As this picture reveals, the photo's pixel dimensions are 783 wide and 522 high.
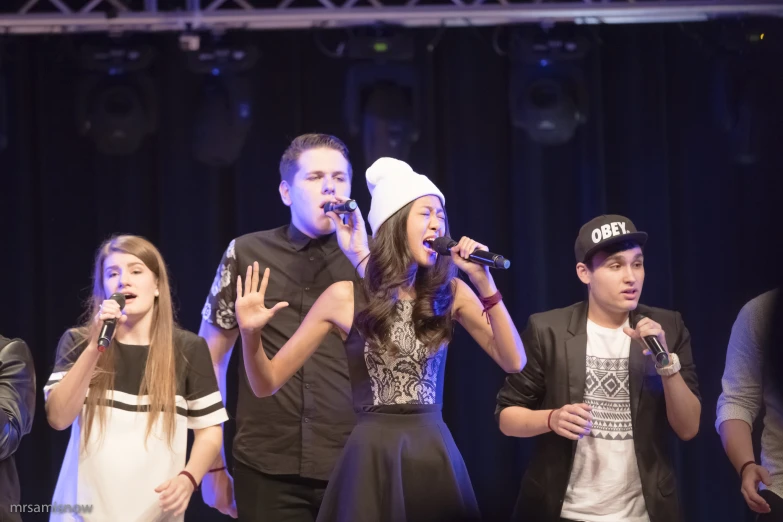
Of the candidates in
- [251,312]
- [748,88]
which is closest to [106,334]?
[251,312]

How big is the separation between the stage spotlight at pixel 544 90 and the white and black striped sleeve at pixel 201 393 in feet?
7.09

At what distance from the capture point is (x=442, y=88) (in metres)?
4.65

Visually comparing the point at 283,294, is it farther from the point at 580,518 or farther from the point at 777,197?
the point at 777,197

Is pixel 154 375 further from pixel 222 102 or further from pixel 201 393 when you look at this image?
pixel 222 102

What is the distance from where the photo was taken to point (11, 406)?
2.78 metres

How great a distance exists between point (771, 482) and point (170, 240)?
3.02 metres

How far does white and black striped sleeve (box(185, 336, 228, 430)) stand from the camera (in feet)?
9.94

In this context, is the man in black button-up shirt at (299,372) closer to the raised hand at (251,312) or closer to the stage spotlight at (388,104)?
the raised hand at (251,312)

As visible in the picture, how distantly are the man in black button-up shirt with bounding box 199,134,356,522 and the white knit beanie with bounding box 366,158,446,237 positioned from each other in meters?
0.54

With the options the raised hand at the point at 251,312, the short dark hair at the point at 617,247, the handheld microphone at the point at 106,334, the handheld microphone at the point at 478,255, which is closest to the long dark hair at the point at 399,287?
the handheld microphone at the point at 478,255

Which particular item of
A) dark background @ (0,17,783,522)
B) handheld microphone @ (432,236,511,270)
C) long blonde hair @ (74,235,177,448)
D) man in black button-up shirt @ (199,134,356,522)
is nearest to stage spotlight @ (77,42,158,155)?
dark background @ (0,17,783,522)

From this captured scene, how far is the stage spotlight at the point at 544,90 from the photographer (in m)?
4.38

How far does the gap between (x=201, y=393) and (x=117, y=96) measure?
6.63ft

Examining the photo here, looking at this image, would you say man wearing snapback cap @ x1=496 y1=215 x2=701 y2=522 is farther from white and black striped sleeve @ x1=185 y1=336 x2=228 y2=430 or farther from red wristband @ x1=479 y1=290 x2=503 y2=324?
white and black striped sleeve @ x1=185 y1=336 x2=228 y2=430
